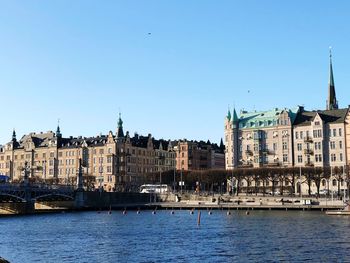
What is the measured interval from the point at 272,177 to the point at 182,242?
280 ft

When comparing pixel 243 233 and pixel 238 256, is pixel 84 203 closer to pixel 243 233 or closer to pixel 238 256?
pixel 243 233

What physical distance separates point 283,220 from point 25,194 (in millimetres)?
61158

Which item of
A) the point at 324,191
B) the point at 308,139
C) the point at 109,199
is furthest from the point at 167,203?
the point at 308,139

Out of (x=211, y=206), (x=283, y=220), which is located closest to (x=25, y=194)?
(x=211, y=206)

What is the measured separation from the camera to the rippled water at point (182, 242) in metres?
52.9

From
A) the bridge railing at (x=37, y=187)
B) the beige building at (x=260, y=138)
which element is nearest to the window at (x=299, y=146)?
the beige building at (x=260, y=138)

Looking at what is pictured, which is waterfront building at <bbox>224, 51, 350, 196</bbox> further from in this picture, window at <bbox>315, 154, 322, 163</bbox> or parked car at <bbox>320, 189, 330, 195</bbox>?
parked car at <bbox>320, 189, 330, 195</bbox>

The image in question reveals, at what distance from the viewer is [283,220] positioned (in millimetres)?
A: 93625

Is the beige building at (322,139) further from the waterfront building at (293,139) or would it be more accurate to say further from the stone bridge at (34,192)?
the stone bridge at (34,192)

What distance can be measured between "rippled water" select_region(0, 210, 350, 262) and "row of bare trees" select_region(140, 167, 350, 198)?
51.8m

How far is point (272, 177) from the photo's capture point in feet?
482

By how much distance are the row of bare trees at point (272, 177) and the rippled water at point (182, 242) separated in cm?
5184

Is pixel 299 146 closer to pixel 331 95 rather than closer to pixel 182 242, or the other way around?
pixel 331 95

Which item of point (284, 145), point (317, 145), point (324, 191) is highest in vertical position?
point (284, 145)
